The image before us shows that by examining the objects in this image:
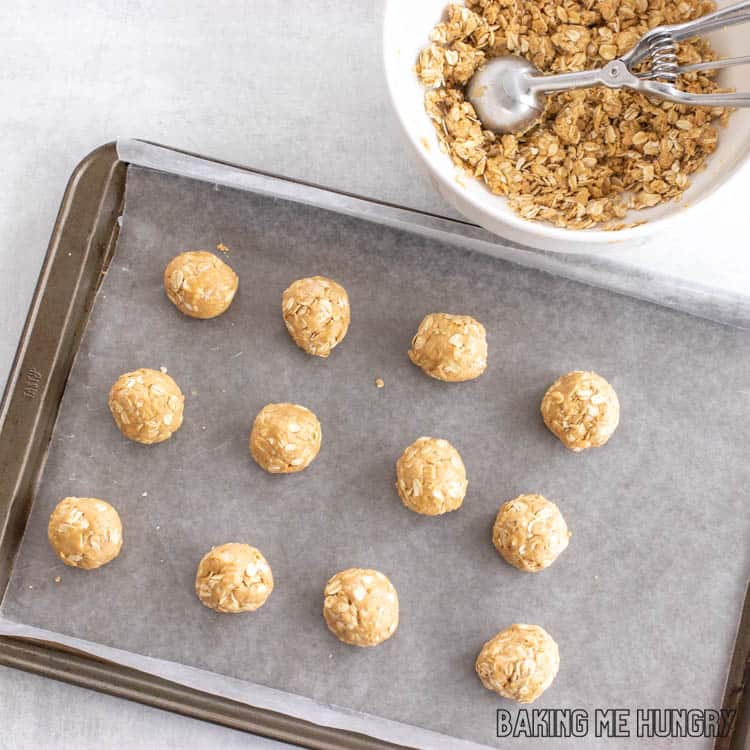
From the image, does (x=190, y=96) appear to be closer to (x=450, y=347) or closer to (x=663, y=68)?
(x=450, y=347)

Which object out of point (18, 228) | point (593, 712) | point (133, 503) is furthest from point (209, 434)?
point (593, 712)

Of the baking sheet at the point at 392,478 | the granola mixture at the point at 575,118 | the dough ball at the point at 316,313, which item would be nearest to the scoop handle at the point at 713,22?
the granola mixture at the point at 575,118

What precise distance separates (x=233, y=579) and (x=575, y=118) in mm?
952

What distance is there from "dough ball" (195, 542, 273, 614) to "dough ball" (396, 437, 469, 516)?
284 millimetres

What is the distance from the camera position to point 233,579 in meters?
1.40

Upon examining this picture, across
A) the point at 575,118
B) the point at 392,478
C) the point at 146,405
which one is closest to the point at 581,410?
the point at 392,478

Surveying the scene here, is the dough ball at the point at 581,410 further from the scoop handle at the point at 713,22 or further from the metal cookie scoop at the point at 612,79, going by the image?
the scoop handle at the point at 713,22

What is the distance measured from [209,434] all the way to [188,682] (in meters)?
0.44

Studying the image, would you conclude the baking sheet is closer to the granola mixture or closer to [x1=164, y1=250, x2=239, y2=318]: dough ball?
[x1=164, y1=250, x2=239, y2=318]: dough ball

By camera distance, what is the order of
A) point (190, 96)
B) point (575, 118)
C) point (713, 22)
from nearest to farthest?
point (713, 22), point (575, 118), point (190, 96)

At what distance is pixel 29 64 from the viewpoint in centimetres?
168

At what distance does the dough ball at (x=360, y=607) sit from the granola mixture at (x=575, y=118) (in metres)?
0.68

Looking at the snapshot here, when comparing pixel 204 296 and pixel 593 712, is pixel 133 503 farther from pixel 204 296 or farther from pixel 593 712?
pixel 593 712

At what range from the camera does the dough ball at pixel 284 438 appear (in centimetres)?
144
